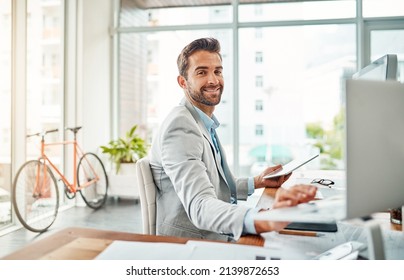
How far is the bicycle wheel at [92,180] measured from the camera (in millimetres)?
3386

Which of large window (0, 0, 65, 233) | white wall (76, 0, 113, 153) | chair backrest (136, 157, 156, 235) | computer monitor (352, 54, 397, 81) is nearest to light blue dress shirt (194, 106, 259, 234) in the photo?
chair backrest (136, 157, 156, 235)

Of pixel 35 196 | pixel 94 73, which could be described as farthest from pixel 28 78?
pixel 35 196

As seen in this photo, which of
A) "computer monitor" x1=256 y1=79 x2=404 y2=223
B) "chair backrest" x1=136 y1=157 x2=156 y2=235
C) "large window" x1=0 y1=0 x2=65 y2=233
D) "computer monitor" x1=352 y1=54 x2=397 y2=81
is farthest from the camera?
"large window" x1=0 y1=0 x2=65 y2=233

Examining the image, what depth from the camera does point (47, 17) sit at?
317 cm

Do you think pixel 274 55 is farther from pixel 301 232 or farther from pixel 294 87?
pixel 301 232

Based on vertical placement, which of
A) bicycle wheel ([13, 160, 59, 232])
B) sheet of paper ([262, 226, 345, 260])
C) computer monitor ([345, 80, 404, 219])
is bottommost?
bicycle wheel ([13, 160, 59, 232])

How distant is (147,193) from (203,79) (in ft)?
1.25

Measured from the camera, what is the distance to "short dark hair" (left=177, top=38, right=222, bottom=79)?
1101 millimetres

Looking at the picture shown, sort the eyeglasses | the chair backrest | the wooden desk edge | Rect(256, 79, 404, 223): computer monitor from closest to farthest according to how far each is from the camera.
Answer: Rect(256, 79, 404, 223): computer monitor → the wooden desk edge → the chair backrest → the eyeglasses

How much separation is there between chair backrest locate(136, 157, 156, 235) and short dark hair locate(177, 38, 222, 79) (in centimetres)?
31

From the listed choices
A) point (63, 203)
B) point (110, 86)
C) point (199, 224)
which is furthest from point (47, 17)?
point (199, 224)

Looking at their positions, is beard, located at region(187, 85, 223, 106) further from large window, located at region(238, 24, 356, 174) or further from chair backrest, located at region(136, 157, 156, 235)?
large window, located at region(238, 24, 356, 174)

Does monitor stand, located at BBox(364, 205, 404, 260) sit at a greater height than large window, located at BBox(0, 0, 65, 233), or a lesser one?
lesser

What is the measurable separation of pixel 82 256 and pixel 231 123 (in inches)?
121
